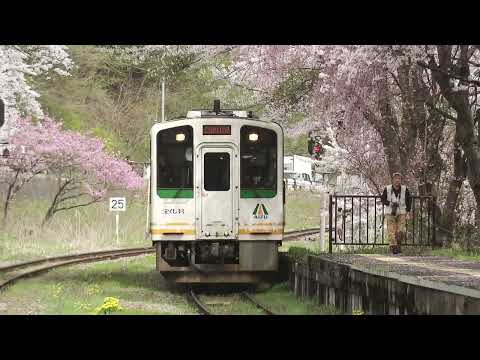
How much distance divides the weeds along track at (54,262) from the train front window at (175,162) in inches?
106

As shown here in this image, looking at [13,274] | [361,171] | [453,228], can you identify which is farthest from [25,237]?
[453,228]

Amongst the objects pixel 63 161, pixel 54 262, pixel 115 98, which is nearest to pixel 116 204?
pixel 63 161

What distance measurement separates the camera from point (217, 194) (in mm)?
14367

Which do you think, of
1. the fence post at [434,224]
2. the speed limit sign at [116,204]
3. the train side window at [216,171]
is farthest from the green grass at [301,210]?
the train side window at [216,171]

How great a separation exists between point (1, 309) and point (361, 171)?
7.69 m

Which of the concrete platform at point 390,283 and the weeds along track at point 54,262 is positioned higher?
the concrete platform at point 390,283

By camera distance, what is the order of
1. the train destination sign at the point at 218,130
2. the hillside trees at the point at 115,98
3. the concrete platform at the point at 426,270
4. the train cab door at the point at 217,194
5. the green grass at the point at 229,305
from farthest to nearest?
the hillside trees at the point at 115,98
the train destination sign at the point at 218,130
the train cab door at the point at 217,194
the green grass at the point at 229,305
the concrete platform at the point at 426,270

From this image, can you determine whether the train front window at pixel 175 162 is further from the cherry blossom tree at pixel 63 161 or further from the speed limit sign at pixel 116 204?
the cherry blossom tree at pixel 63 161

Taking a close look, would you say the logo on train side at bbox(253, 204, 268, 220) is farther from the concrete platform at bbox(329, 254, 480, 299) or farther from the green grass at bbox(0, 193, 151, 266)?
the green grass at bbox(0, 193, 151, 266)

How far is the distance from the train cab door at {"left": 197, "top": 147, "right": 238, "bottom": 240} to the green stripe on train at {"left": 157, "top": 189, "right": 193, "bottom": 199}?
0.16 metres

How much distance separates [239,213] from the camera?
14422mm

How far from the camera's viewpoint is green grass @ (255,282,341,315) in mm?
12375

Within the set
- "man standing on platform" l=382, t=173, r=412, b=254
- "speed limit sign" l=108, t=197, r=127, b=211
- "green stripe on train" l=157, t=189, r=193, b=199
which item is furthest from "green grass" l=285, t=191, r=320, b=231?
"man standing on platform" l=382, t=173, r=412, b=254

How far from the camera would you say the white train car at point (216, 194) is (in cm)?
1431
